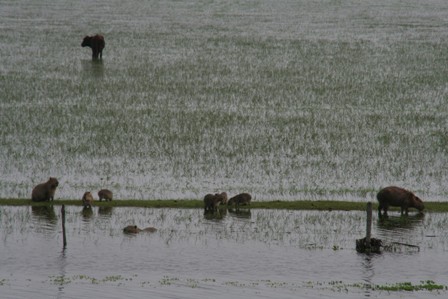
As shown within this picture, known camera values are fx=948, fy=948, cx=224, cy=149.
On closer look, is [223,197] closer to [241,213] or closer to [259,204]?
[241,213]

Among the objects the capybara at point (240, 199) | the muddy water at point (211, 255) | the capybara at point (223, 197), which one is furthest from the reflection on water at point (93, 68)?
the muddy water at point (211, 255)

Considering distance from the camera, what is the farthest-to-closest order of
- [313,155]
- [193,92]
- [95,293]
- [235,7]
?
1. [235,7]
2. [193,92]
3. [313,155]
4. [95,293]

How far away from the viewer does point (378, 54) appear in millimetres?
62219

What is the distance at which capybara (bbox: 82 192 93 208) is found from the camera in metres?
26.7

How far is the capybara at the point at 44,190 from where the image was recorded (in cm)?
2730

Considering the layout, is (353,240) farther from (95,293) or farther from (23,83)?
(23,83)

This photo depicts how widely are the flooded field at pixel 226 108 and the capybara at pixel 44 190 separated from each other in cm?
126

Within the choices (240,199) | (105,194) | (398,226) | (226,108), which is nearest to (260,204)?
(240,199)

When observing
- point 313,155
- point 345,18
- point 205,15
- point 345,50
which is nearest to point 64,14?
point 205,15

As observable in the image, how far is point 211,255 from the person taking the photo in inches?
880

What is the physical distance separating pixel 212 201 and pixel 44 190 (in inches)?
193

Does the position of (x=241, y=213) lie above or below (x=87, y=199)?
below

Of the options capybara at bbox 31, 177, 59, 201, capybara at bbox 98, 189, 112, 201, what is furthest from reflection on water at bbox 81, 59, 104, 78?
capybara at bbox 98, 189, 112, 201

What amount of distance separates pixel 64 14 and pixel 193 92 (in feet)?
142
